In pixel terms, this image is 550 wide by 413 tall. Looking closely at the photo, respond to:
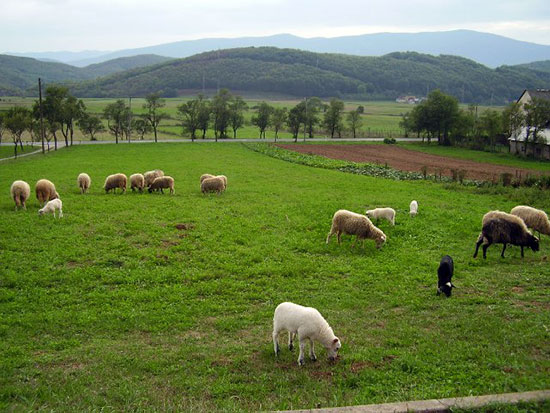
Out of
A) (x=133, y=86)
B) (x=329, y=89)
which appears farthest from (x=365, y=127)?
(x=133, y=86)

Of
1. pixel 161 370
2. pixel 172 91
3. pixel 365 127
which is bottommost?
pixel 161 370

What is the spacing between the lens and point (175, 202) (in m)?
23.8

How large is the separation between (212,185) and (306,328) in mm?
19073

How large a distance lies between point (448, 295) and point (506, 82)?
7521 inches

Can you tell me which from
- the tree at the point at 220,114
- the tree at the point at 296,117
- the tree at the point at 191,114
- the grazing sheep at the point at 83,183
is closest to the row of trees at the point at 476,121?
the tree at the point at 296,117

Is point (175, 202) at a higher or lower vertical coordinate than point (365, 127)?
lower

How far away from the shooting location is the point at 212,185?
26.9 meters

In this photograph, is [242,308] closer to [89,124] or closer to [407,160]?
[407,160]

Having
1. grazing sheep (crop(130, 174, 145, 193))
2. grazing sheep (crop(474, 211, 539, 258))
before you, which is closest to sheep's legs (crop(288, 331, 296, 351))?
grazing sheep (crop(474, 211, 539, 258))

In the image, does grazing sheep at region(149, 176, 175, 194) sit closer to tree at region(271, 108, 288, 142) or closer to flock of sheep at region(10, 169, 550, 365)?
flock of sheep at region(10, 169, 550, 365)

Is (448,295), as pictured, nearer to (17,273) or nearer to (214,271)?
(214,271)

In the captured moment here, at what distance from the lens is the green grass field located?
25.3 ft

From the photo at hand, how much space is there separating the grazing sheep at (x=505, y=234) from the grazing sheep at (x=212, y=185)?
51.8ft

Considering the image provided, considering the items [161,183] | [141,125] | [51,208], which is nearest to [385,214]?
[161,183]
